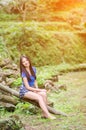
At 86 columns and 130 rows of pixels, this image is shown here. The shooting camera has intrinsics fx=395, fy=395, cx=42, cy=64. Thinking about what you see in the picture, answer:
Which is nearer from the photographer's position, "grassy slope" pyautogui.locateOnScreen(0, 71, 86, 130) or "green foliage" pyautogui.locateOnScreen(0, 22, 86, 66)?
"grassy slope" pyautogui.locateOnScreen(0, 71, 86, 130)

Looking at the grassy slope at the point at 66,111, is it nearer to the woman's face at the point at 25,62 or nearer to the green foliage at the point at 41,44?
the woman's face at the point at 25,62

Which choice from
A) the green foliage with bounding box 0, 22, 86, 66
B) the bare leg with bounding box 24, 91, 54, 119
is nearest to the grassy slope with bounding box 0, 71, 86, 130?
the bare leg with bounding box 24, 91, 54, 119

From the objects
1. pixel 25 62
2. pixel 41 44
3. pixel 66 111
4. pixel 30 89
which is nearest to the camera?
pixel 30 89

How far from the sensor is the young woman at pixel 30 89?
8.83 m

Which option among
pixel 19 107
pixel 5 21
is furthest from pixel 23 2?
pixel 19 107

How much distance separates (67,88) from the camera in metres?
13.7

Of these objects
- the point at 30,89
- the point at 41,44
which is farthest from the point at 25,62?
the point at 41,44

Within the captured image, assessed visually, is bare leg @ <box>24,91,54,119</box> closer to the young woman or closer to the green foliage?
the young woman

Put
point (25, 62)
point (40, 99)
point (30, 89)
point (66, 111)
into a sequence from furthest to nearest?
point (66, 111) → point (25, 62) → point (30, 89) → point (40, 99)

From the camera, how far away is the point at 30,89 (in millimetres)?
9117

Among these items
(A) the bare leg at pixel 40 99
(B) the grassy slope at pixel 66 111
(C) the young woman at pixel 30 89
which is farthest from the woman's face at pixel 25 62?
(B) the grassy slope at pixel 66 111

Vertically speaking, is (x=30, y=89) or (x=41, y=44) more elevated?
(x=30, y=89)

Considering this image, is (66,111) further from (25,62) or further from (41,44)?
(41,44)

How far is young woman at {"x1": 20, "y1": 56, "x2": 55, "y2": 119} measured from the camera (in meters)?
8.83
